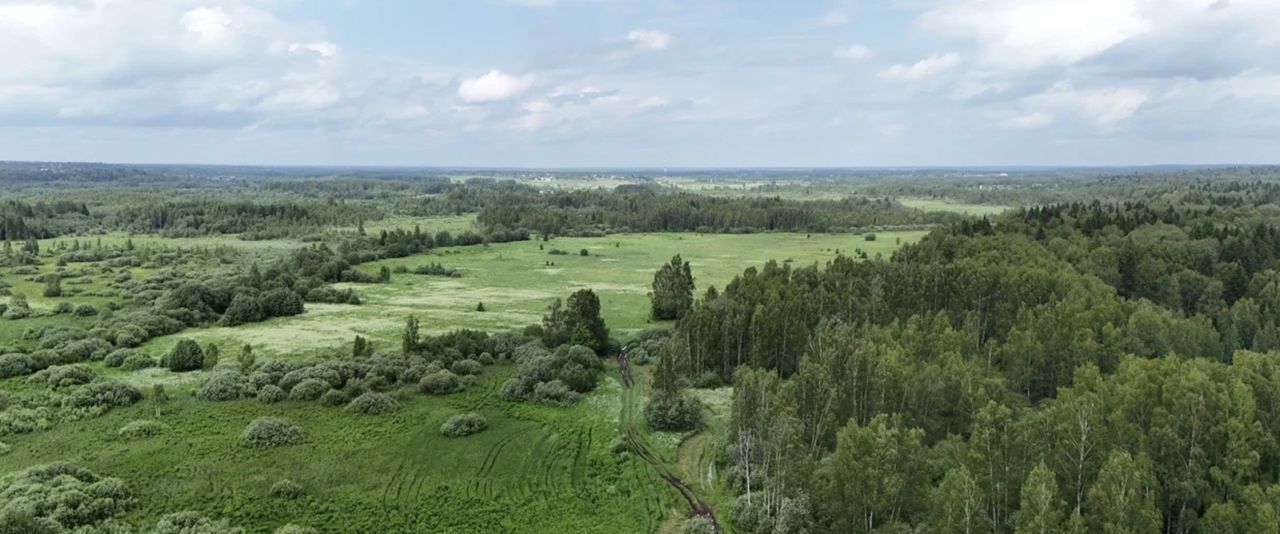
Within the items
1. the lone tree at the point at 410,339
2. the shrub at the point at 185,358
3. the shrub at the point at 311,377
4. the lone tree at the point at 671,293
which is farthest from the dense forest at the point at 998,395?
the shrub at the point at 185,358

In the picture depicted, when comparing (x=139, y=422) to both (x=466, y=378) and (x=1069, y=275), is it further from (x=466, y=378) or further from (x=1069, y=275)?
(x=1069, y=275)

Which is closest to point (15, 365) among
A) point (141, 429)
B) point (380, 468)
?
point (141, 429)

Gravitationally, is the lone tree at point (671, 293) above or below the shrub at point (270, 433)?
above

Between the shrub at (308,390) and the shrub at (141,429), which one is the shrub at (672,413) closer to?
the shrub at (308,390)

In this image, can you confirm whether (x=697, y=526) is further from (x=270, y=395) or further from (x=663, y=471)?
(x=270, y=395)

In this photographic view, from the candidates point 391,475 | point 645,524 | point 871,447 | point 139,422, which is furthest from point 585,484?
point 139,422

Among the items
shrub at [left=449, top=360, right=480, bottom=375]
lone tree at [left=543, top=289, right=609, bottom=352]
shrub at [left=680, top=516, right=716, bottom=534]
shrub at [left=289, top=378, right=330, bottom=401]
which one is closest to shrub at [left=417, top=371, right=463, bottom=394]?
shrub at [left=449, top=360, right=480, bottom=375]
